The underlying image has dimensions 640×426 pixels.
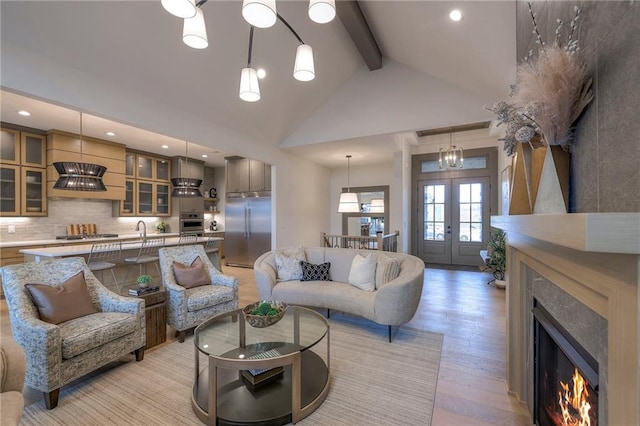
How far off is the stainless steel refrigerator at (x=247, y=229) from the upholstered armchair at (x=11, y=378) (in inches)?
203

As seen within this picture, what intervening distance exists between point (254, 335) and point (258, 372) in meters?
0.32

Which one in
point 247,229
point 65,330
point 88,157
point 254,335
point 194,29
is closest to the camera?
point 194,29

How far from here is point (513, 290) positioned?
210 cm

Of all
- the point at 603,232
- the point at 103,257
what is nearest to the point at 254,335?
the point at 603,232

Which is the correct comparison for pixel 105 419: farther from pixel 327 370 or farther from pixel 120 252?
pixel 120 252

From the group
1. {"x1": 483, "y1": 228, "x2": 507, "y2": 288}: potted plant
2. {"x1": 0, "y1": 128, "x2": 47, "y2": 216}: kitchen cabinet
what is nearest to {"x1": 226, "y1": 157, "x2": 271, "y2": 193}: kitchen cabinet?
{"x1": 0, "y1": 128, "x2": 47, "y2": 216}: kitchen cabinet

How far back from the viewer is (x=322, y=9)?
5.58 ft

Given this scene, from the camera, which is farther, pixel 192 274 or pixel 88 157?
pixel 88 157

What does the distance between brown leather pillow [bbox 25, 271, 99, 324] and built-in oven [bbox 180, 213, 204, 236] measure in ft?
16.4

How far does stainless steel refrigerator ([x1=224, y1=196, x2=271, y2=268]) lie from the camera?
6777mm

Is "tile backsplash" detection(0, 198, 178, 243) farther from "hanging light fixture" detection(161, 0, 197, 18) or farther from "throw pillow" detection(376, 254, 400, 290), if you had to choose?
"throw pillow" detection(376, 254, 400, 290)

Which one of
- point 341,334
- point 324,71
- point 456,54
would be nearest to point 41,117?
point 324,71

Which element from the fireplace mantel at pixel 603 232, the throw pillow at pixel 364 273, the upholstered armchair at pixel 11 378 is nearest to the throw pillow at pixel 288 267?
the throw pillow at pixel 364 273

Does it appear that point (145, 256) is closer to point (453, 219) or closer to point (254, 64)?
point (254, 64)
